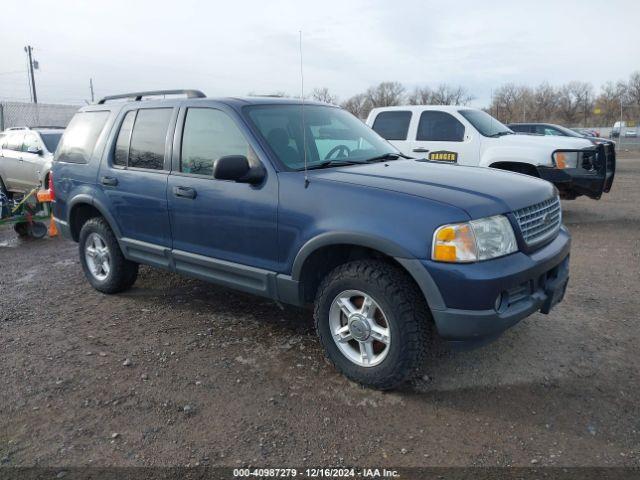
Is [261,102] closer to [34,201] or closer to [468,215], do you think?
[468,215]

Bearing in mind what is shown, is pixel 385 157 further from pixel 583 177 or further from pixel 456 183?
pixel 583 177

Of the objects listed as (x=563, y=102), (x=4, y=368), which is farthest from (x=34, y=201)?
(x=563, y=102)

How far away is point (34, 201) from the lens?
835cm

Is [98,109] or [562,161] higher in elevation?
[98,109]

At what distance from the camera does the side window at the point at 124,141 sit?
15.7 feet

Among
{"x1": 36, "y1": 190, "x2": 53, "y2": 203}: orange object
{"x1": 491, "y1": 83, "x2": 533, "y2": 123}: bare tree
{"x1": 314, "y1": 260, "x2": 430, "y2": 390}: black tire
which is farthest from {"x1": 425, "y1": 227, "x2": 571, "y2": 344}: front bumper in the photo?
{"x1": 491, "y1": 83, "x2": 533, "y2": 123}: bare tree

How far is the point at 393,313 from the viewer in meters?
3.14

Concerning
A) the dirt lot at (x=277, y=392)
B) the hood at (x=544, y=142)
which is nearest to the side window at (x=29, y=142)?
the dirt lot at (x=277, y=392)

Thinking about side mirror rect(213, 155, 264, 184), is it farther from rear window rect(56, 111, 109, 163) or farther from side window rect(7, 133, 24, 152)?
side window rect(7, 133, 24, 152)

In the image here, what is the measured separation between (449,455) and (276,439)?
92cm

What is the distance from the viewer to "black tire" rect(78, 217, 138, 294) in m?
5.07

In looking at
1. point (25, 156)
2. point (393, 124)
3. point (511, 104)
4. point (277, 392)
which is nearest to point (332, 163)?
point (277, 392)

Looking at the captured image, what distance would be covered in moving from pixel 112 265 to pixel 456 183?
341 centimetres

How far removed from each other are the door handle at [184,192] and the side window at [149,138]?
13.5 inches
